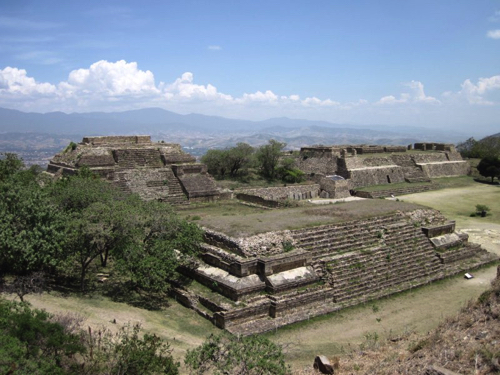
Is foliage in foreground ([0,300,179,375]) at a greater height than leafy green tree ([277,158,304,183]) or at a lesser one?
lesser

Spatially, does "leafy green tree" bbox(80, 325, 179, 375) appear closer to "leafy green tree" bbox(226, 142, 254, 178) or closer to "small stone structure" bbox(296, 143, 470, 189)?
"small stone structure" bbox(296, 143, 470, 189)

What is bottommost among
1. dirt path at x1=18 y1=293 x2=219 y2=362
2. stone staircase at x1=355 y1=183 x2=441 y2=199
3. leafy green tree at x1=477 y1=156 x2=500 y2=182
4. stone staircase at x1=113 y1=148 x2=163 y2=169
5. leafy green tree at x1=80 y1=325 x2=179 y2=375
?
dirt path at x1=18 y1=293 x2=219 y2=362

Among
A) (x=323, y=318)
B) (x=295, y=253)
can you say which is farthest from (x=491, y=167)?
(x=323, y=318)

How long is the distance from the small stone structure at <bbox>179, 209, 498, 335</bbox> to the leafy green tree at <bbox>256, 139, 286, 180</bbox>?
61.1 feet

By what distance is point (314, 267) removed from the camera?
1284 centimetres

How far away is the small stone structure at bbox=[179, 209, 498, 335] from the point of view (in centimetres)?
1128

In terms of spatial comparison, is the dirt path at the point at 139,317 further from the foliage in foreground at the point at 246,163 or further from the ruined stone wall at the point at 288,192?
the foliage in foreground at the point at 246,163

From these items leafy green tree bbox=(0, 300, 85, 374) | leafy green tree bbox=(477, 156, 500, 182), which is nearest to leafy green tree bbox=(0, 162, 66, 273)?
leafy green tree bbox=(0, 300, 85, 374)

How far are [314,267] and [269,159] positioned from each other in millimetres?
22137

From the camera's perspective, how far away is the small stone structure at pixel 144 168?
76.7ft

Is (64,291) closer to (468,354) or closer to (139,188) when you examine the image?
(468,354)

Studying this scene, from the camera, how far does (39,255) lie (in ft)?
35.4

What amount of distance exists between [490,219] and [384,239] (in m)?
12.0

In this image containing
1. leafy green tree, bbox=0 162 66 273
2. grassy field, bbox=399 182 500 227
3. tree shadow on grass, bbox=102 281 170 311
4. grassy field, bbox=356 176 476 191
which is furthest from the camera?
grassy field, bbox=356 176 476 191
